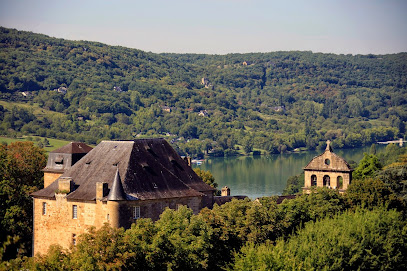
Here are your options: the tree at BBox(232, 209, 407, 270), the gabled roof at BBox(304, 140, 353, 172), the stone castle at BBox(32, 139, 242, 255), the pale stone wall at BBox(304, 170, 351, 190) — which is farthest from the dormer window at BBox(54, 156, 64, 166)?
the pale stone wall at BBox(304, 170, 351, 190)

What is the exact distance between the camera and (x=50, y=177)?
60.2 metres

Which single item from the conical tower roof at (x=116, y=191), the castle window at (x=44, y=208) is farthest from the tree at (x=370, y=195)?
the castle window at (x=44, y=208)

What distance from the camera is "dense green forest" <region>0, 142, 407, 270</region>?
40.0 m

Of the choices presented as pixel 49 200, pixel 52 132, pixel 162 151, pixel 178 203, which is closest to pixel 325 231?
pixel 178 203

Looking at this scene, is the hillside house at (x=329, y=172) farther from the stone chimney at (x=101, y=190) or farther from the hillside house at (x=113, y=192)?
the stone chimney at (x=101, y=190)

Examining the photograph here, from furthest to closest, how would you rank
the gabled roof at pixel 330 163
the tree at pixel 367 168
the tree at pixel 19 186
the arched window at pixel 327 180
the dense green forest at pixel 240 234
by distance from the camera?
1. the tree at pixel 367 168
2. the arched window at pixel 327 180
3. the gabled roof at pixel 330 163
4. the tree at pixel 19 186
5. the dense green forest at pixel 240 234

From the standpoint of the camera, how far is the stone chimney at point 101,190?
50844mm

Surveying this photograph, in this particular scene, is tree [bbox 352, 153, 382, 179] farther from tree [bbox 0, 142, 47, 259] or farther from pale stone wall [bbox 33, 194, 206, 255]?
tree [bbox 0, 142, 47, 259]

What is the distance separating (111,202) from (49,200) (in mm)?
6393

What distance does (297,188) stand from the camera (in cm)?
11381

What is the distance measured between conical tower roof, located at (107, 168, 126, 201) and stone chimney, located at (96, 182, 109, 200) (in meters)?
0.59

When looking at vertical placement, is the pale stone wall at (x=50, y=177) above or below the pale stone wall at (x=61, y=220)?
above

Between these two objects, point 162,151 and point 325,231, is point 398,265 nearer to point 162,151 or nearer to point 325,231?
point 325,231

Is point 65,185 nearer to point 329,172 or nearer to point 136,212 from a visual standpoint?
point 136,212
